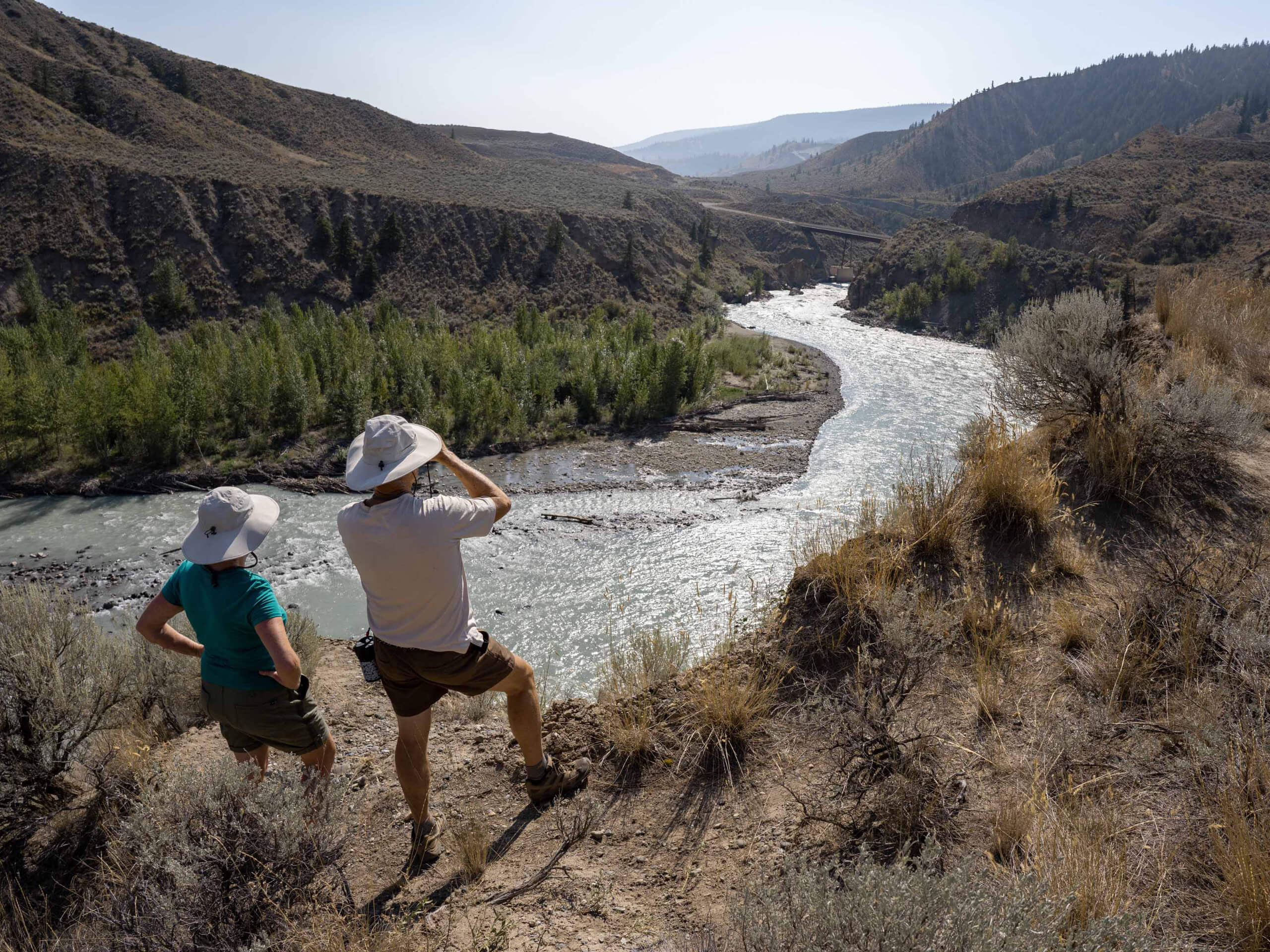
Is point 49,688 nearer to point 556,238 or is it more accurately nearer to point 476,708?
point 476,708

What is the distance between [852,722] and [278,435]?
58.3 feet

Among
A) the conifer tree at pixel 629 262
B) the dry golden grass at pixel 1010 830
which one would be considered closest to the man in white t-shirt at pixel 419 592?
the dry golden grass at pixel 1010 830

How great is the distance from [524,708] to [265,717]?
47.2 inches

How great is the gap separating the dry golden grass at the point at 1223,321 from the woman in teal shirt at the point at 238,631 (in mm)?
9649

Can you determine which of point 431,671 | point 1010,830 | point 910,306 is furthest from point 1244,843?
point 910,306

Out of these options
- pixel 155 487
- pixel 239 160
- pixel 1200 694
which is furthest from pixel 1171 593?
pixel 239 160

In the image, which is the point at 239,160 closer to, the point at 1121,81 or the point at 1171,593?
the point at 1171,593

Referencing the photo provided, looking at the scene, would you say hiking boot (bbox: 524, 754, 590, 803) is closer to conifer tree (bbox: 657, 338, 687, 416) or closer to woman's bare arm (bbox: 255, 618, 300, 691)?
woman's bare arm (bbox: 255, 618, 300, 691)

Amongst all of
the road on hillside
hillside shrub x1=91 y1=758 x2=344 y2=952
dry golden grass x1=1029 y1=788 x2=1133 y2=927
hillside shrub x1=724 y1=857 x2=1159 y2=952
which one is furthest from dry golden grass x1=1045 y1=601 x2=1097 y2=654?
the road on hillside

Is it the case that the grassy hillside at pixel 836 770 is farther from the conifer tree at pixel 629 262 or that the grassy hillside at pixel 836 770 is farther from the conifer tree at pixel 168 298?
the conifer tree at pixel 629 262

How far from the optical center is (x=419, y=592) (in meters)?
2.98

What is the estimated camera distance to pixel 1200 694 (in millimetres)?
3299

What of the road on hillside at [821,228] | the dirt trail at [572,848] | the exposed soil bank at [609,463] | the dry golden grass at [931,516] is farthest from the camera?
the road on hillside at [821,228]

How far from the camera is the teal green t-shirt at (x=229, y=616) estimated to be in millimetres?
3072
